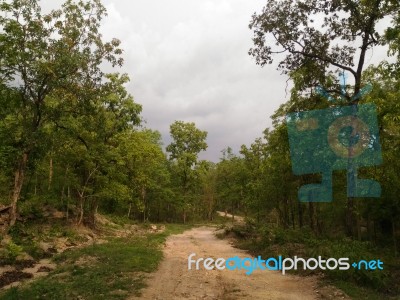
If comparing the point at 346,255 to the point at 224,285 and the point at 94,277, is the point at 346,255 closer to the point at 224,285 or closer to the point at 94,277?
the point at 224,285

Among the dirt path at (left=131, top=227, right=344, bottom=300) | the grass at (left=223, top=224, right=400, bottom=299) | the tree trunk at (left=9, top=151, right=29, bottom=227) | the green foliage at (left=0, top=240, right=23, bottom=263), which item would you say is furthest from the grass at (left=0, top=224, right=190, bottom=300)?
the grass at (left=223, top=224, right=400, bottom=299)

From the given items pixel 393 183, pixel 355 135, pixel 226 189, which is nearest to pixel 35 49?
pixel 355 135

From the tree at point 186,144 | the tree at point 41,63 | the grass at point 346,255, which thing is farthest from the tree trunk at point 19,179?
the tree at point 186,144

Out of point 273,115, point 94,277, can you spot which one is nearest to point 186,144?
point 273,115

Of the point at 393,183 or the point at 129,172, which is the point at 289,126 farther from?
the point at 129,172

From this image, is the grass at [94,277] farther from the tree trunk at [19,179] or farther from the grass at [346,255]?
the grass at [346,255]

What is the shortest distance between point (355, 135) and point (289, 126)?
441cm

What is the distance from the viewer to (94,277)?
1155 centimetres

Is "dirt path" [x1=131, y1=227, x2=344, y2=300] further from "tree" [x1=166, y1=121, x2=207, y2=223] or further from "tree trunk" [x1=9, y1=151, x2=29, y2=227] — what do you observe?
"tree" [x1=166, y1=121, x2=207, y2=223]

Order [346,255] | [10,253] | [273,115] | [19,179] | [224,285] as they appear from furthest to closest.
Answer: [273,115] → [19,179] → [10,253] → [346,255] → [224,285]

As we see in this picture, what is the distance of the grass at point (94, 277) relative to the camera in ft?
31.7

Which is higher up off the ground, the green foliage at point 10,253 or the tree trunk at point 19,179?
the tree trunk at point 19,179

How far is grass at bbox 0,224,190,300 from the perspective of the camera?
9.66 meters

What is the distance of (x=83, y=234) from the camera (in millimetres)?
24969
